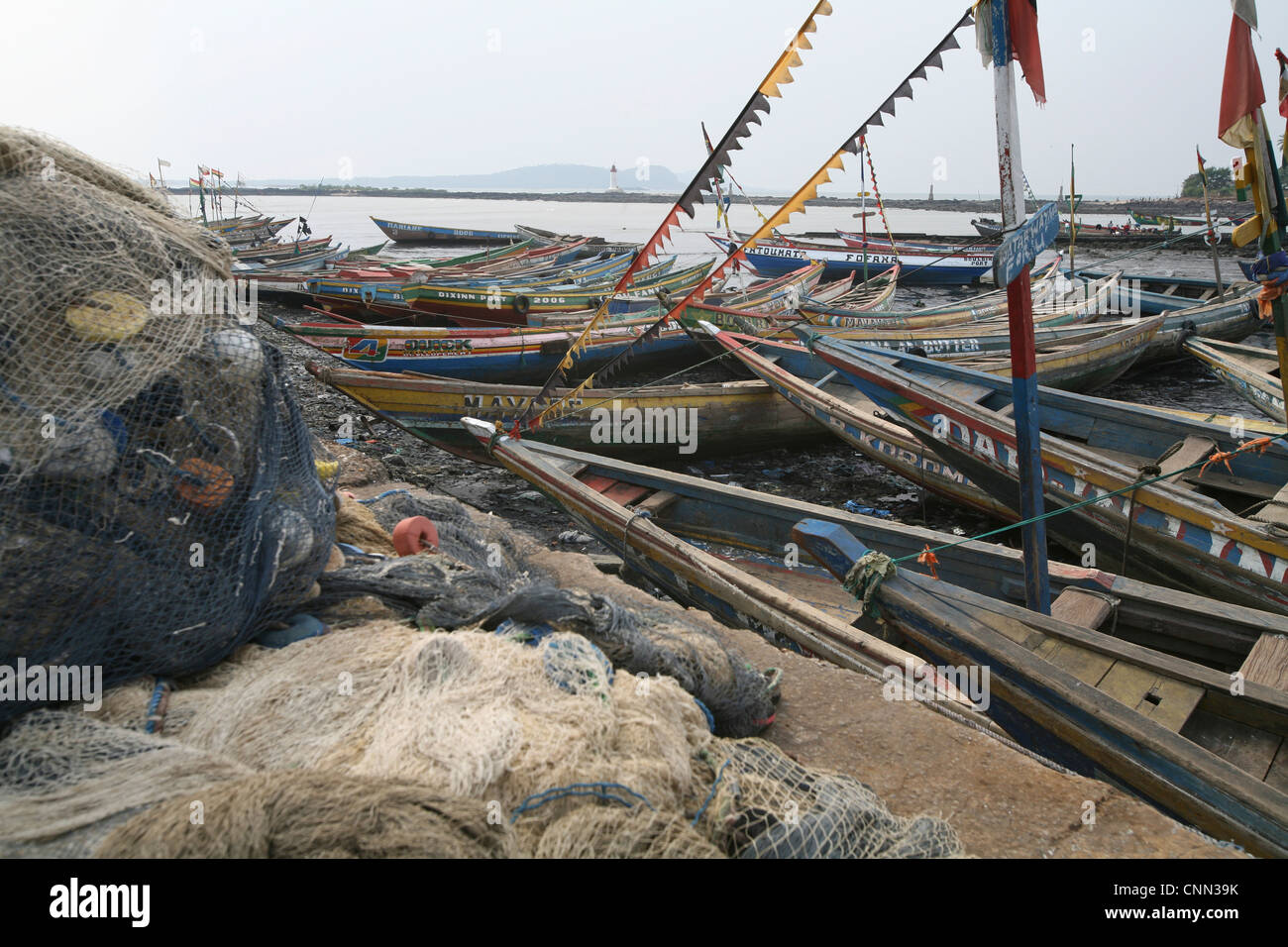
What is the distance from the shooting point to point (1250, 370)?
9.41 meters

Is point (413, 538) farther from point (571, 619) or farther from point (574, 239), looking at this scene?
point (574, 239)

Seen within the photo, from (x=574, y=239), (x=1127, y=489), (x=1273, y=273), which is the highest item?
(x=574, y=239)

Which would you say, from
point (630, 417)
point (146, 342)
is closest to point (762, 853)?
point (146, 342)

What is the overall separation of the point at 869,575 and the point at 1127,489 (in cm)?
145

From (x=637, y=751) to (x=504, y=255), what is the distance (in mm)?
26364

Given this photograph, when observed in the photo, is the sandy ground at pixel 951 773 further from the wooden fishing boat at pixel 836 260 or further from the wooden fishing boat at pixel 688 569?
the wooden fishing boat at pixel 836 260

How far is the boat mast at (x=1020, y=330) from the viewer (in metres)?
3.76

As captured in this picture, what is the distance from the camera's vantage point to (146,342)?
9.17 feet

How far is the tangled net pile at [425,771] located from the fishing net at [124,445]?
0.25 meters

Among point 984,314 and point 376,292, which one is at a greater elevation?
point 376,292

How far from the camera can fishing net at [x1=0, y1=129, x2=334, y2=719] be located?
250cm

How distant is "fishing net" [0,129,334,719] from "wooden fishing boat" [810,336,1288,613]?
388cm

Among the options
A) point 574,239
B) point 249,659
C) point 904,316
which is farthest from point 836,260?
point 249,659

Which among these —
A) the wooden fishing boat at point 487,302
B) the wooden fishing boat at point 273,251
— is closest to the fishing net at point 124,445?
the wooden fishing boat at point 487,302
